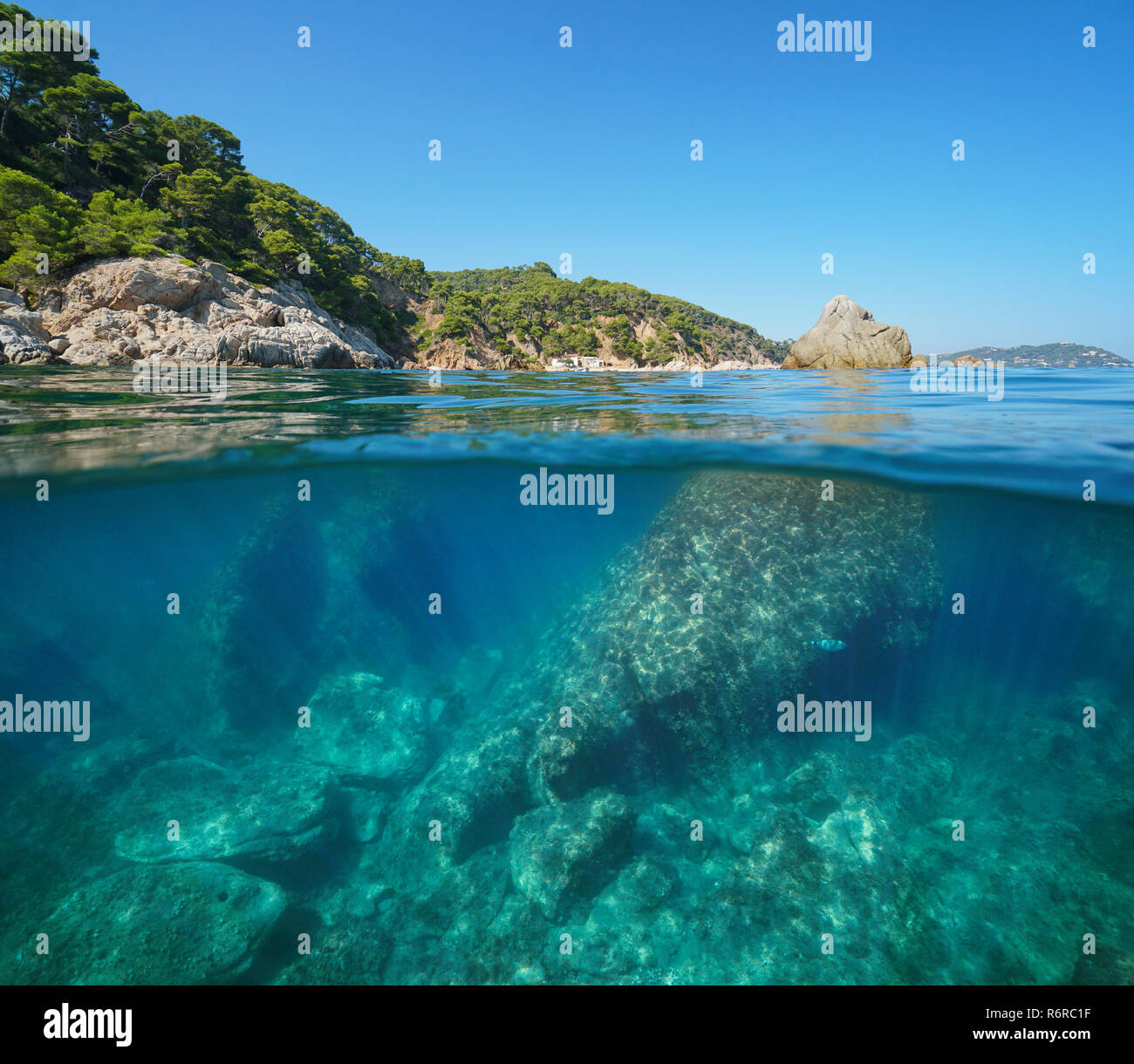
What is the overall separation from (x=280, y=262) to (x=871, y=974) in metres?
58.7

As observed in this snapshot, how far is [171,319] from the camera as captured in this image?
27.2 metres

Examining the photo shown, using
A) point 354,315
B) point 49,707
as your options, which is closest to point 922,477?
point 49,707

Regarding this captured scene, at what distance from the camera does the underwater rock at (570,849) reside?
6.66m

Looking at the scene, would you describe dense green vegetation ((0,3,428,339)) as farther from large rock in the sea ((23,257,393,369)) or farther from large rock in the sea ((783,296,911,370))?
large rock in the sea ((783,296,911,370))

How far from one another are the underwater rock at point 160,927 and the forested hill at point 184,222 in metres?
24.7

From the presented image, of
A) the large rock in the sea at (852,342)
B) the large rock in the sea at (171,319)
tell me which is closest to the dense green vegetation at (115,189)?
the large rock in the sea at (171,319)

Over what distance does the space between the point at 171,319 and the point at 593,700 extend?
32.1m

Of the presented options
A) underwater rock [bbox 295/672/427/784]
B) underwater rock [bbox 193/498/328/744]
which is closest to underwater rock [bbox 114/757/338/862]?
underwater rock [bbox 295/672/427/784]

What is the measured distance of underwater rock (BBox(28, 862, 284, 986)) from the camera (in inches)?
208

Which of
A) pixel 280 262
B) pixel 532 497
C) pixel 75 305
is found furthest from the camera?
pixel 280 262

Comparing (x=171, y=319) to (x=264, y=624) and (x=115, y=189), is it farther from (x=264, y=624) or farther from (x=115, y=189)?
(x=264, y=624)

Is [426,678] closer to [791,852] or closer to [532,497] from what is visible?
[532,497]

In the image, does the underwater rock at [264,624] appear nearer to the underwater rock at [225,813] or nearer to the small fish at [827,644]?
the underwater rock at [225,813]
